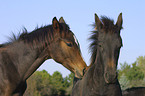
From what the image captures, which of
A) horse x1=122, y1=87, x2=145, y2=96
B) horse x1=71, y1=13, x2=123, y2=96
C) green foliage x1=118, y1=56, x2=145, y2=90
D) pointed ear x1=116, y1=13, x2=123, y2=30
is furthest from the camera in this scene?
green foliage x1=118, y1=56, x2=145, y2=90

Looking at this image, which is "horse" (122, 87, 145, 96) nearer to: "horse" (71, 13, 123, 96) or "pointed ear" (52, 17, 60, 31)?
"horse" (71, 13, 123, 96)

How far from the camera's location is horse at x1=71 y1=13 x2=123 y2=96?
6156mm

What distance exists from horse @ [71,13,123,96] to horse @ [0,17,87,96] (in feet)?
3.99

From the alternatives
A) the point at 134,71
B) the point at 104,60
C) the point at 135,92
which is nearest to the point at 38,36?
the point at 104,60

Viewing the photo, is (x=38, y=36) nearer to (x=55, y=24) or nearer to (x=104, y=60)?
(x=55, y=24)

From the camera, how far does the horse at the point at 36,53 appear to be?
203 inches

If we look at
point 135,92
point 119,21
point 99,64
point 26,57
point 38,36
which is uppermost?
point 119,21

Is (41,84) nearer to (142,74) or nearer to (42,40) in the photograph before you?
(142,74)

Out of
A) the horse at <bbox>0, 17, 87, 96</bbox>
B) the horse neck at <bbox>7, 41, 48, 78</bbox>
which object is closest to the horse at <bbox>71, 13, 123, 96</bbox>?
the horse at <bbox>0, 17, 87, 96</bbox>

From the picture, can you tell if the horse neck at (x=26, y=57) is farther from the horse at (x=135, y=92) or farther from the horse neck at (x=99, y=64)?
the horse at (x=135, y=92)

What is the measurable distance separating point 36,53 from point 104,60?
2.04m

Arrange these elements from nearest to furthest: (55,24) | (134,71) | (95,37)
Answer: (55,24), (95,37), (134,71)

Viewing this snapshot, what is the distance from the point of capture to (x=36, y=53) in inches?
214

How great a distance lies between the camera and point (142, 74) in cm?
6331
